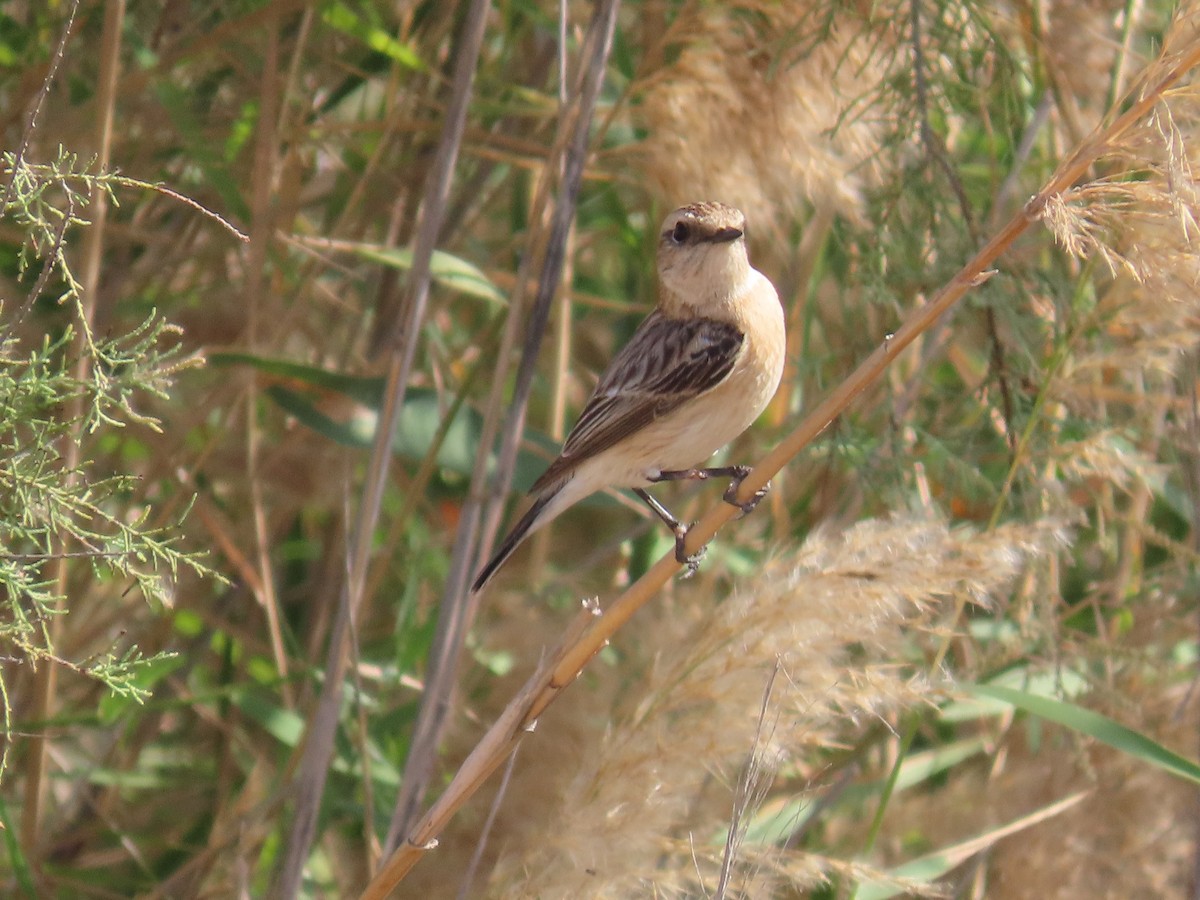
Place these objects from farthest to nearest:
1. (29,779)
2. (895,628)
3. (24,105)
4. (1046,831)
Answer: (1046,831) → (24,105) → (29,779) → (895,628)

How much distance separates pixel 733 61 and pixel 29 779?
8.30 ft

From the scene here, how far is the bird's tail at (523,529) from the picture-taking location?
10.0 feet

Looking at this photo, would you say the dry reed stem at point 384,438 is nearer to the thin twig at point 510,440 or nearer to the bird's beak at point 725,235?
the thin twig at point 510,440

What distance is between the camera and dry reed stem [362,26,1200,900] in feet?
6.82

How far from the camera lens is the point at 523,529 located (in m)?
3.19

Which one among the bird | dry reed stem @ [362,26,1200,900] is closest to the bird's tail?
the bird

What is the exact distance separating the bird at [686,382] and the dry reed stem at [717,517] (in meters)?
0.82

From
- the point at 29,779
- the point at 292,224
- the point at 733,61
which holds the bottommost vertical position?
the point at 29,779

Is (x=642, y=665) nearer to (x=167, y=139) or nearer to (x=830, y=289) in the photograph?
(x=830, y=289)

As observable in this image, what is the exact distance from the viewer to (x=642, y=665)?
11.8 feet

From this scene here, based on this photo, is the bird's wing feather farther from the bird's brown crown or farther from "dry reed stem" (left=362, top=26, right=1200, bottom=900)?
"dry reed stem" (left=362, top=26, right=1200, bottom=900)

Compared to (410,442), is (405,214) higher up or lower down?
higher up

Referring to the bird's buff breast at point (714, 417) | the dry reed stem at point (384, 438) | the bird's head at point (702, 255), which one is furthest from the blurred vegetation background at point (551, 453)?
the bird's buff breast at point (714, 417)

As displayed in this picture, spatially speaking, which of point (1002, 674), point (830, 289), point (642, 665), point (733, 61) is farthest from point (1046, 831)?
point (733, 61)
